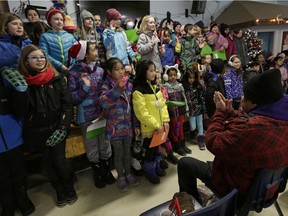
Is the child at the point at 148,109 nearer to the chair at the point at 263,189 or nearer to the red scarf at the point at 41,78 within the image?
the red scarf at the point at 41,78

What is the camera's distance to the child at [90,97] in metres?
1.93

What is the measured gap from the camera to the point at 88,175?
2434 millimetres

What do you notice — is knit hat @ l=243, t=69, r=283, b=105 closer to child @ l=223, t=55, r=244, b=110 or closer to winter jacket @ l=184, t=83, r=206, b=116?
winter jacket @ l=184, t=83, r=206, b=116

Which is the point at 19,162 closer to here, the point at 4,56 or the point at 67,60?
the point at 4,56

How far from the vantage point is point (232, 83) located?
299cm

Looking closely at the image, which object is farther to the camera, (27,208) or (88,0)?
(88,0)

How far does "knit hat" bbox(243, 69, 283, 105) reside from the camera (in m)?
1.13

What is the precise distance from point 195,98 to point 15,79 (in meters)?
2.19

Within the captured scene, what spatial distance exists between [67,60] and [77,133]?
0.81 metres

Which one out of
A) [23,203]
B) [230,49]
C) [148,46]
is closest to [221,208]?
[23,203]

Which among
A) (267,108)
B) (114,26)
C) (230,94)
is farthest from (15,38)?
(230,94)

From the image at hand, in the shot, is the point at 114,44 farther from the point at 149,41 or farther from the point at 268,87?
the point at 268,87

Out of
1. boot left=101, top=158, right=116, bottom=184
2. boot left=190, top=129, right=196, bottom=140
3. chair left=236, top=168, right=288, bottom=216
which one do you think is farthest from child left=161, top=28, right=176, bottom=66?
chair left=236, top=168, right=288, bottom=216

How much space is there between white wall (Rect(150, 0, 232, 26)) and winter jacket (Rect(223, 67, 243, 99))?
144 inches
